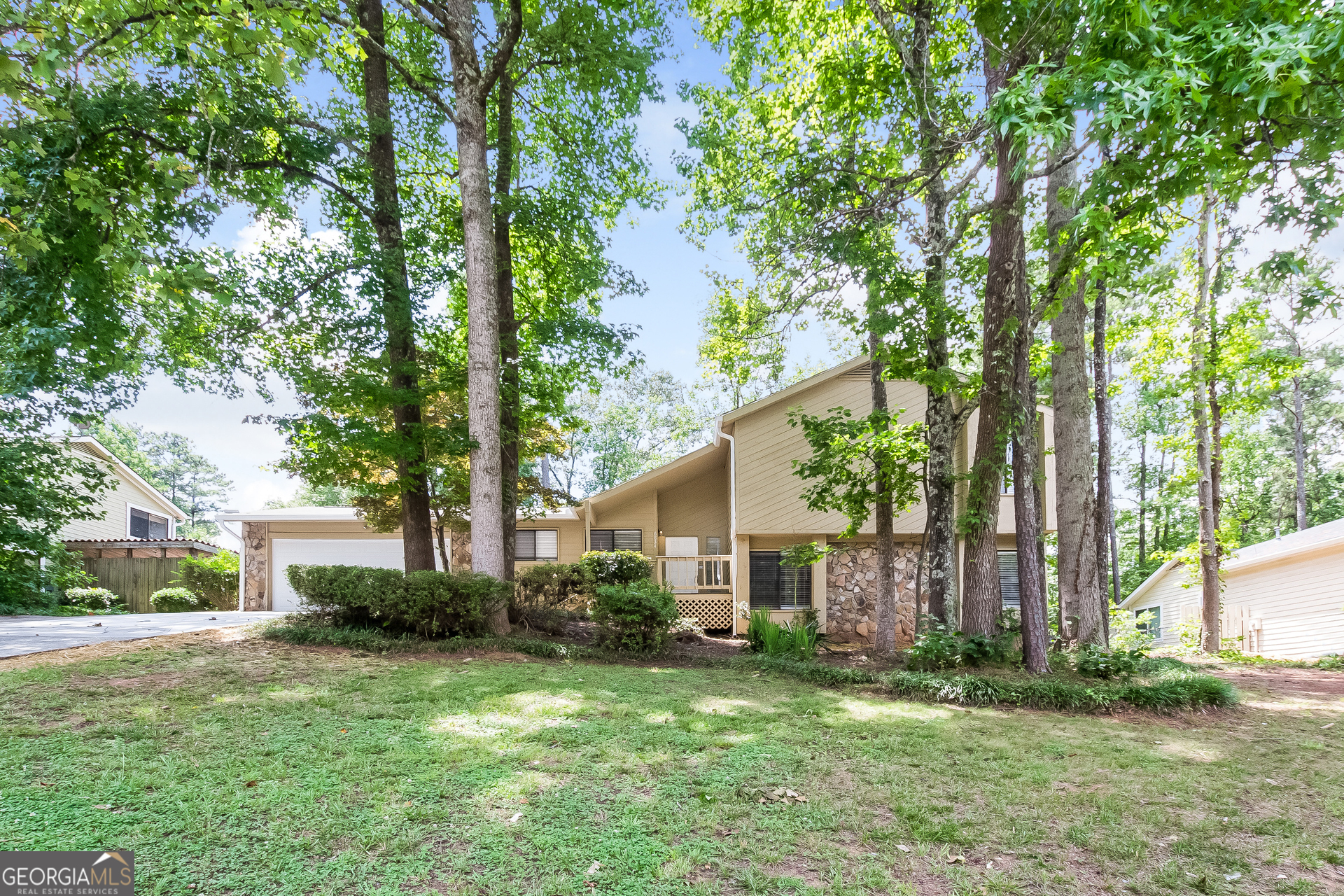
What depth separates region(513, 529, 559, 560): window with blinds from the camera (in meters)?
17.0

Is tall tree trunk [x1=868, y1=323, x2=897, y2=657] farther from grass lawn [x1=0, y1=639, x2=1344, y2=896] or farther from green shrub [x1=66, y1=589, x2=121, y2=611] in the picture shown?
green shrub [x1=66, y1=589, x2=121, y2=611]

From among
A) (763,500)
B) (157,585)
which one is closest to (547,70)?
(763,500)

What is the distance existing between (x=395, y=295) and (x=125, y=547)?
15150 mm

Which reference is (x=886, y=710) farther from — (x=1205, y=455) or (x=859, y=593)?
(x=1205, y=455)

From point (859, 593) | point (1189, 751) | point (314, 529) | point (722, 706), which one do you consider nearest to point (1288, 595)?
point (859, 593)

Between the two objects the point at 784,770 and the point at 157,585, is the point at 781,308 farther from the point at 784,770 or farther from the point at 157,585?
the point at 157,585

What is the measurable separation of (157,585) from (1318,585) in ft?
90.6

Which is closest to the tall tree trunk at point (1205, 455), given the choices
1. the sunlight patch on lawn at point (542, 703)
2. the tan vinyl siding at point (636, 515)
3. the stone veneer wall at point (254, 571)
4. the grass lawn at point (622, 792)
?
the grass lawn at point (622, 792)

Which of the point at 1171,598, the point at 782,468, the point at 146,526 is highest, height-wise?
the point at 782,468

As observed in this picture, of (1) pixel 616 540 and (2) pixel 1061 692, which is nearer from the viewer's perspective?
(2) pixel 1061 692

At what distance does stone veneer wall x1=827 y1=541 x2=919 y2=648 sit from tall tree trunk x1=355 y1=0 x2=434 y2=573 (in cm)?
831

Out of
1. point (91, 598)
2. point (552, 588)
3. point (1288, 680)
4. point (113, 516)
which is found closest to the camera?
point (1288, 680)

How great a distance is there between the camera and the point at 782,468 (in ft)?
44.1

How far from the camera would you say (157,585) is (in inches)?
693
